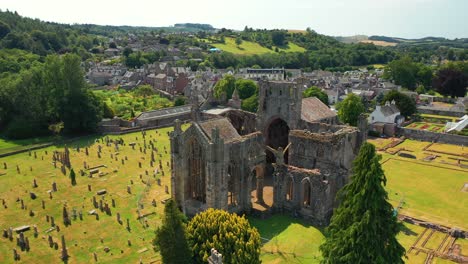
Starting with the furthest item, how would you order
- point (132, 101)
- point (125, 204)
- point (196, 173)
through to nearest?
1. point (132, 101)
2. point (125, 204)
3. point (196, 173)

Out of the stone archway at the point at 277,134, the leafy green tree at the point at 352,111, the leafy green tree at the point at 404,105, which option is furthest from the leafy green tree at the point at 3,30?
the stone archway at the point at 277,134

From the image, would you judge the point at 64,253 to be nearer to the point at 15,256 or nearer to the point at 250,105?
the point at 15,256

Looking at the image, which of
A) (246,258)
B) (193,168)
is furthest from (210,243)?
(193,168)

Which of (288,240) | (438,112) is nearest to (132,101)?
(438,112)

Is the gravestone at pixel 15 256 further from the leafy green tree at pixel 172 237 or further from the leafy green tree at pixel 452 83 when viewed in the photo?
the leafy green tree at pixel 452 83

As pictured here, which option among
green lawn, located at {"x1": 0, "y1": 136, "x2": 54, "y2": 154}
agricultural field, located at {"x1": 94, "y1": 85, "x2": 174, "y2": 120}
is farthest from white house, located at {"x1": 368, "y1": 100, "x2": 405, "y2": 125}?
Result: green lawn, located at {"x1": 0, "y1": 136, "x2": 54, "y2": 154}

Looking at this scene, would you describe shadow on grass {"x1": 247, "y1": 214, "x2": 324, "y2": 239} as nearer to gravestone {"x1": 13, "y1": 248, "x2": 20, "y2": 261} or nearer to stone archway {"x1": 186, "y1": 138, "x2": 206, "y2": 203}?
stone archway {"x1": 186, "y1": 138, "x2": 206, "y2": 203}

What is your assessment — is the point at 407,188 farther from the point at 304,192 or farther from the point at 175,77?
the point at 175,77
